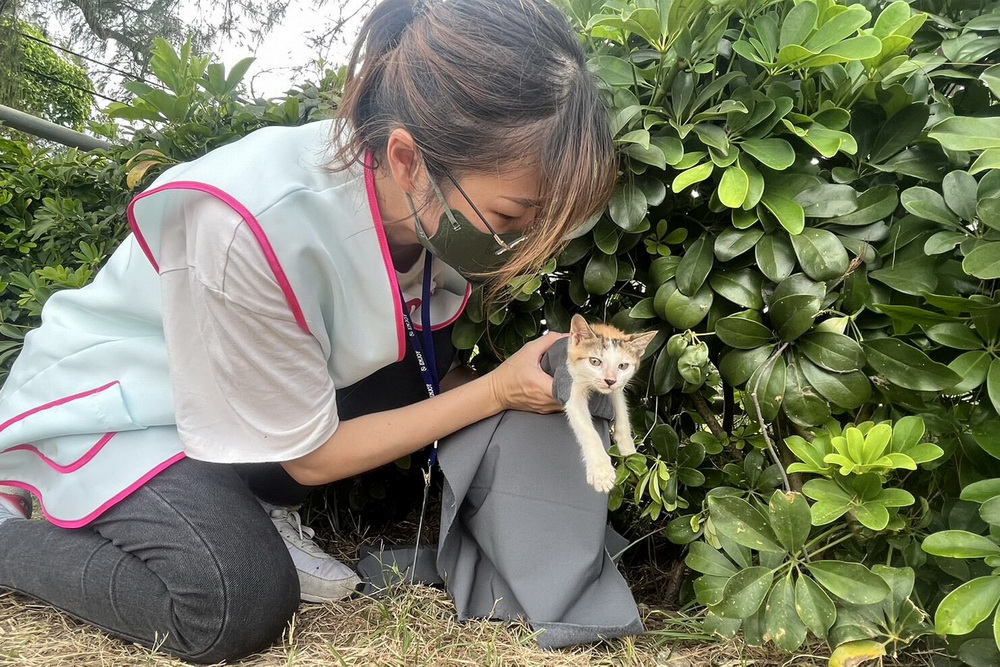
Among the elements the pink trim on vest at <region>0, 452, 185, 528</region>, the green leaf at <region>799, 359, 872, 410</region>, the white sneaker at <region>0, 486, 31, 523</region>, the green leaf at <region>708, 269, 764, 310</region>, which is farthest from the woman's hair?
the white sneaker at <region>0, 486, 31, 523</region>

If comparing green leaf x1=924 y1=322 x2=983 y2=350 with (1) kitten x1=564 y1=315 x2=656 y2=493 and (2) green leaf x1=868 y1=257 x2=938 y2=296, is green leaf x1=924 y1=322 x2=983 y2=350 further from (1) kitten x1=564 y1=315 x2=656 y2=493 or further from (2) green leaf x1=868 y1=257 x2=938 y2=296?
(1) kitten x1=564 y1=315 x2=656 y2=493

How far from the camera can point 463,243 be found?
1199 millimetres

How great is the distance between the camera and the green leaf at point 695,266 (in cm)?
116

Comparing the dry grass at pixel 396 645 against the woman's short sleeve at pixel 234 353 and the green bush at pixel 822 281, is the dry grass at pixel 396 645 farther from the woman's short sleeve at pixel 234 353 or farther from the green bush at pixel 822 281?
the woman's short sleeve at pixel 234 353

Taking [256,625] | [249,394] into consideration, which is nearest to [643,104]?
[249,394]

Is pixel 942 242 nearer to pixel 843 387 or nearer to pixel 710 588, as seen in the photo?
pixel 843 387

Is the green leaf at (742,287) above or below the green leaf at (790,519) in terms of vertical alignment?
above

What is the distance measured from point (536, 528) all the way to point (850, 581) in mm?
517

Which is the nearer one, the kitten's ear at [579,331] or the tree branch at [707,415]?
the kitten's ear at [579,331]

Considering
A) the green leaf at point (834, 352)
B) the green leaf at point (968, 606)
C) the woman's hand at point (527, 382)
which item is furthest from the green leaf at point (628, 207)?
the green leaf at point (968, 606)

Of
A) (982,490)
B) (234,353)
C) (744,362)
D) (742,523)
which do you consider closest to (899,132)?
(744,362)

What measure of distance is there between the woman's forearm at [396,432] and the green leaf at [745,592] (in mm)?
509

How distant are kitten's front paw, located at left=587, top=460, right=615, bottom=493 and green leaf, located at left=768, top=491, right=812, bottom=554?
10.2 inches

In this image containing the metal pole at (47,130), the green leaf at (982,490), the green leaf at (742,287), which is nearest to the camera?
the green leaf at (982,490)
